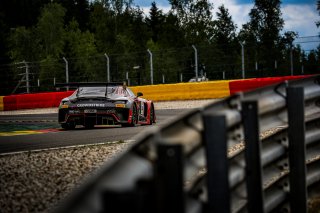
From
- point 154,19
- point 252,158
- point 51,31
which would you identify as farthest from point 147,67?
point 154,19

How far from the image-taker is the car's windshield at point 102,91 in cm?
1163

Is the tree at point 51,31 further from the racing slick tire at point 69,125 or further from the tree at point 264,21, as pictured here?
the racing slick tire at point 69,125

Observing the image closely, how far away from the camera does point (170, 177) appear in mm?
1995

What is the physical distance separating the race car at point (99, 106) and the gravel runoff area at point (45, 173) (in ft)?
10.2

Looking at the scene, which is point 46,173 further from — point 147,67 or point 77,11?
point 77,11

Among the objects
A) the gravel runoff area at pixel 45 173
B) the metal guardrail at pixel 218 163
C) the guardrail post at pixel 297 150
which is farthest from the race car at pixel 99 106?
the guardrail post at pixel 297 150

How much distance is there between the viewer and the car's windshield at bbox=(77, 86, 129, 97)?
11633 mm

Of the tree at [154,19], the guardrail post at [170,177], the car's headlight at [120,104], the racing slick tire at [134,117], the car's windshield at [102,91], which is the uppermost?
the tree at [154,19]

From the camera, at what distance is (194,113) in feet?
7.95

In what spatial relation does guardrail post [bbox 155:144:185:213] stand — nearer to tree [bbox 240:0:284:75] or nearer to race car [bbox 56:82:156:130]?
race car [bbox 56:82:156:130]

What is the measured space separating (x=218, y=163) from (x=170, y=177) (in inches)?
20.0

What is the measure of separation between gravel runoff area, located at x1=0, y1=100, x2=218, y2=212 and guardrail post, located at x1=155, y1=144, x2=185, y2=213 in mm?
2545

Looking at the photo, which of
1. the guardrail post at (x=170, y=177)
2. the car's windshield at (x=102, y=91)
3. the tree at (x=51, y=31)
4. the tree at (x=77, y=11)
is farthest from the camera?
the tree at (x=77, y=11)

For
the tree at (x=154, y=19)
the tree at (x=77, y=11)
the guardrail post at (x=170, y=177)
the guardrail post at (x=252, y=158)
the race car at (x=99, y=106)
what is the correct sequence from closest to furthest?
the guardrail post at (x=170, y=177), the guardrail post at (x=252, y=158), the race car at (x=99, y=106), the tree at (x=154, y=19), the tree at (x=77, y=11)
